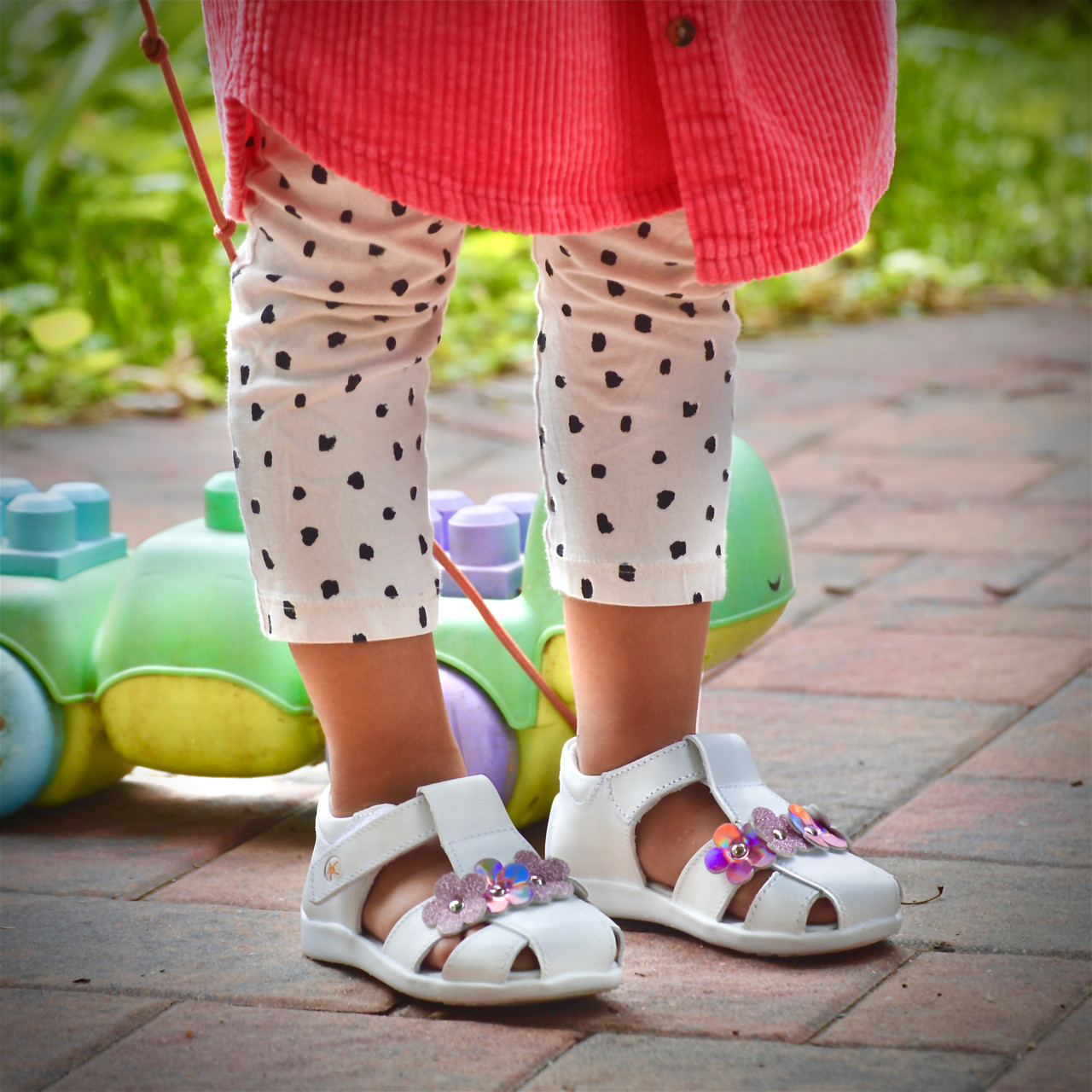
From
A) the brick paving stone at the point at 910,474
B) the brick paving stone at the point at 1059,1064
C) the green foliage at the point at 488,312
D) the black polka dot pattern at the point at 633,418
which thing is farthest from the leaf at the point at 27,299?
the brick paving stone at the point at 1059,1064

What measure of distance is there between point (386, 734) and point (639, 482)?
257 millimetres

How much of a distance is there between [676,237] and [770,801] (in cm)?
42

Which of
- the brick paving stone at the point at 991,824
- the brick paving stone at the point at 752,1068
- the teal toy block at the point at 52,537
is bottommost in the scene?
the brick paving stone at the point at 991,824

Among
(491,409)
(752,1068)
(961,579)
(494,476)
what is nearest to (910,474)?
(961,579)

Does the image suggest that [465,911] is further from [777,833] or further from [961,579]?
[961,579]

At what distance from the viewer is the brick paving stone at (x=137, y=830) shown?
1.29 meters

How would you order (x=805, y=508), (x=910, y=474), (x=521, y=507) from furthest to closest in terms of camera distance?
(x=910, y=474) → (x=805, y=508) → (x=521, y=507)

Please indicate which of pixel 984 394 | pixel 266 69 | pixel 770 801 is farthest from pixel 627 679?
pixel 984 394

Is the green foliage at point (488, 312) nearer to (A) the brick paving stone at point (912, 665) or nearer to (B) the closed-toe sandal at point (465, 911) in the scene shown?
(A) the brick paving stone at point (912, 665)

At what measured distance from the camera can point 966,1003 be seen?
1.02m

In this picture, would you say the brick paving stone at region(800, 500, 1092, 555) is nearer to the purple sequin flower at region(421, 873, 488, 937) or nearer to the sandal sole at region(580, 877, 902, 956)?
the sandal sole at region(580, 877, 902, 956)

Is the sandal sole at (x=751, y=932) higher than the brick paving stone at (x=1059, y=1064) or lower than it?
lower

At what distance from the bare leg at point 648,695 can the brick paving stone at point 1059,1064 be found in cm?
29

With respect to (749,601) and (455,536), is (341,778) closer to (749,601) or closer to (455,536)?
(455,536)
